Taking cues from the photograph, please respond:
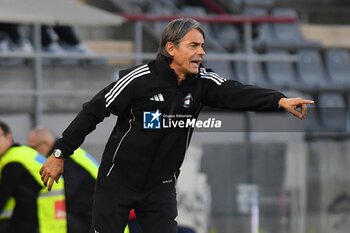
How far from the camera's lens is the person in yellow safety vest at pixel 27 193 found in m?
9.04

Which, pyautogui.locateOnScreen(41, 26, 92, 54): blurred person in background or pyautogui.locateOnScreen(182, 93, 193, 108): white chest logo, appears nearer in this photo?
pyautogui.locateOnScreen(182, 93, 193, 108): white chest logo

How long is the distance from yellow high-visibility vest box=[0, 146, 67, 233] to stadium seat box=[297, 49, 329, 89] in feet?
27.9

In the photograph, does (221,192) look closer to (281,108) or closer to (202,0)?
(202,0)

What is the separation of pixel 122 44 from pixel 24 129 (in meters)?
3.03

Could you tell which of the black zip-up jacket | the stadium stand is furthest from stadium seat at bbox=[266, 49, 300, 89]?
the black zip-up jacket

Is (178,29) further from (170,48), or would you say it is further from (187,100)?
(187,100)

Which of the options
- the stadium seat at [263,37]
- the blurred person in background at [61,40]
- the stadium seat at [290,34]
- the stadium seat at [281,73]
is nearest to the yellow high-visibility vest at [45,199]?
the blurred person in background at [61,40]

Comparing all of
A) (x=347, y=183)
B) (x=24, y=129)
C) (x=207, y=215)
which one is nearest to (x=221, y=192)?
(x=207, y=215)

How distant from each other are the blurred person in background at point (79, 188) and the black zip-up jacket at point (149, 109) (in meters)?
2.40

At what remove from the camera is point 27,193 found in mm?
9133

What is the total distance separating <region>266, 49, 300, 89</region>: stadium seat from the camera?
1670 cm

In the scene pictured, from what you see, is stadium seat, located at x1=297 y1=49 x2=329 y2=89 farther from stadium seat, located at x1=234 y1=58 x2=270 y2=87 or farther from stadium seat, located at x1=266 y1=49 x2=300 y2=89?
stadium seat, located at x1=234 y1=58 x2=270 y2=87

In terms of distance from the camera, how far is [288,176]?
43.9 ft

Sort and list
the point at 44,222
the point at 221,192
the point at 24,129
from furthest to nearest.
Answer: the point at 221,192
the point at 24,129
the point at 44,222
